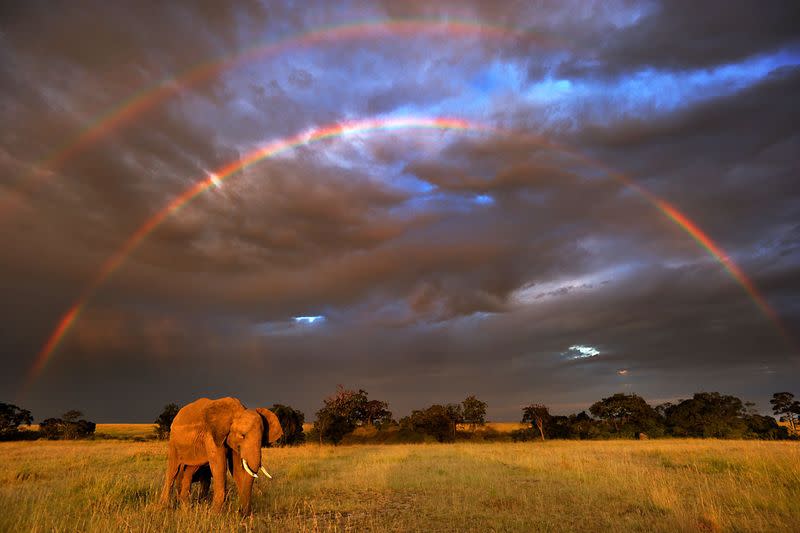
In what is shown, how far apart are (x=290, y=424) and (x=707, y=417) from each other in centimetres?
4446

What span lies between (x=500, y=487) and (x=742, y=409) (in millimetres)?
54067

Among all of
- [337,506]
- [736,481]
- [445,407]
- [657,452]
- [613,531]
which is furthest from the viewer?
[445,407]

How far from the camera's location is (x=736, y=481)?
14.8 meters

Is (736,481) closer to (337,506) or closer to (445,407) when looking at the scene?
(337,506)

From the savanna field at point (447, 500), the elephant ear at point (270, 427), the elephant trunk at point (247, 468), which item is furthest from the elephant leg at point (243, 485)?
the elephant ear at point (270, 427)

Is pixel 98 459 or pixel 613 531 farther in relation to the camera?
pixel 98 459

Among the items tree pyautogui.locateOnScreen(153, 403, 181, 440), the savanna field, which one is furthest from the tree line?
the savanna field

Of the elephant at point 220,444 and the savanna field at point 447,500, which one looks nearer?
the savanna field at point 447,500

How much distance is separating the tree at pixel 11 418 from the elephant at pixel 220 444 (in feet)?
168

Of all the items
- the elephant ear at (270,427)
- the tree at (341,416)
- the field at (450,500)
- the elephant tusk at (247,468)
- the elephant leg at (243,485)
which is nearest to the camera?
the field at (450,500)

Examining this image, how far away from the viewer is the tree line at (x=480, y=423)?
47.8 meters

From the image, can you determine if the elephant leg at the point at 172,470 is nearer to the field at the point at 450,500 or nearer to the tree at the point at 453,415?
the field at the point at 450,500

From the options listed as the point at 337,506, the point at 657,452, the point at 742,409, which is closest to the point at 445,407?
the point at 657,452

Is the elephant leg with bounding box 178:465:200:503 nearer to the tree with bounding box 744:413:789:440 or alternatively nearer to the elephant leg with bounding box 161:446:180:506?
the elephant leg with bounding box 161:446:180:506
